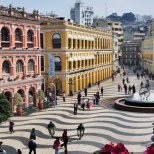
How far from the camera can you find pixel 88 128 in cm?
2983

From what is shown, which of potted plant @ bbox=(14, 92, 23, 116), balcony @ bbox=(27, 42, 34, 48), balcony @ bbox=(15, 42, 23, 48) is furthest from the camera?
balcony @ bbox=(27, 42, 34, 48)

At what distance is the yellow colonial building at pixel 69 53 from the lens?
5188 cm

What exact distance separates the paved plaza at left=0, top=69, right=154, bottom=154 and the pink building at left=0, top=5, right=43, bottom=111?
138 inches

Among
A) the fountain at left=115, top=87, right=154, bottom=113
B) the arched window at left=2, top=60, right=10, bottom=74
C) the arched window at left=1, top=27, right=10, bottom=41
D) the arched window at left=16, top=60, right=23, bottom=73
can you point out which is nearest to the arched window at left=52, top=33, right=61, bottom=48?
the arched window at left=16, top=60, right=23, bottom=73

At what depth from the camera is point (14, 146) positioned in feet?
82.0

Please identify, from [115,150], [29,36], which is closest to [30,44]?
[29,36]

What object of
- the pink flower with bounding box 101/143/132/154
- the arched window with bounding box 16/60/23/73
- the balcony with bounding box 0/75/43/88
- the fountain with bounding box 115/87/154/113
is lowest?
the fountain with bounding box 115/87/154/113

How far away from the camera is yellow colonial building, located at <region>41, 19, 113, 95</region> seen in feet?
170

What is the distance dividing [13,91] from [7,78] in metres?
1.61

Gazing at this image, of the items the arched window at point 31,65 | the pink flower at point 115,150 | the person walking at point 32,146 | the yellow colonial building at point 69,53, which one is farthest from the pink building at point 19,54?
the pink flower at point 115,150

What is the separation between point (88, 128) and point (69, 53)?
24714 mm

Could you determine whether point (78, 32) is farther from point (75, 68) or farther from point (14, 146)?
point (14, 146)

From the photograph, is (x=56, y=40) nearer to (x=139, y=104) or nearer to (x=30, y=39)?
(x=30, y=39)

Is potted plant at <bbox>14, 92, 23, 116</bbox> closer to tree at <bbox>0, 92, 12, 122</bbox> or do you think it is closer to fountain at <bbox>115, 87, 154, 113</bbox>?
tree at <bbox>0, 92, 12, 122</bbox>
